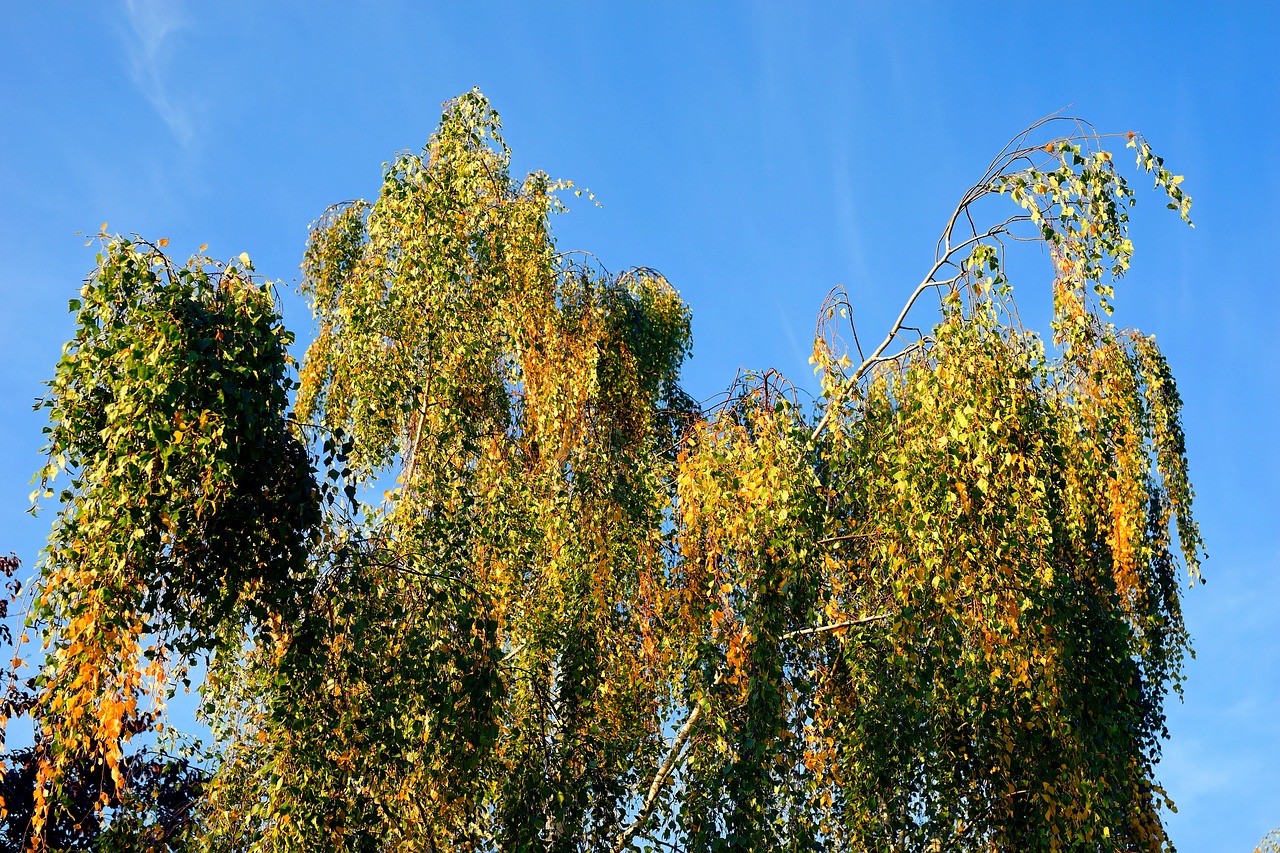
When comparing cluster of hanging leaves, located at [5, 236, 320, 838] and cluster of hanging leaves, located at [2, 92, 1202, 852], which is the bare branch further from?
cluster of hanging leaves, located at [5, 236, 320, 838]

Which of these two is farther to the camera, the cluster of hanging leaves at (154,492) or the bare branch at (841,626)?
the bare branch at (841,626)

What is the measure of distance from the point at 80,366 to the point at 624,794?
4.49 metres

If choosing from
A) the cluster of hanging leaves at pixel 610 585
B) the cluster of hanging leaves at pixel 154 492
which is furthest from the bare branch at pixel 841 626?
the cluster of hanging leaves at pixel 154 492

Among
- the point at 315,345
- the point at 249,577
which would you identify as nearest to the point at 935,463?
the point at 249,577

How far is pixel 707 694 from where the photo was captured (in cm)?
715

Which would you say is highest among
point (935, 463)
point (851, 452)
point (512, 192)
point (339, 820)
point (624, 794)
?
point (512, 192)

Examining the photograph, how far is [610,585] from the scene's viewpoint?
8.84m

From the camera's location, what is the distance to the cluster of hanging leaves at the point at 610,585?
20.5 ft

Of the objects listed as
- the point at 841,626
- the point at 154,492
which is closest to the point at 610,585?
the point at 841,626

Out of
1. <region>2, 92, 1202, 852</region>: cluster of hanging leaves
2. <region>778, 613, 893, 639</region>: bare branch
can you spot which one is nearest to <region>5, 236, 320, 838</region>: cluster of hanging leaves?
<region>2, 92, 1202, 852</region>: cluster of hanging leaves

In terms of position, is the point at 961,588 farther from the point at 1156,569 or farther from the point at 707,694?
the point at 1156,569

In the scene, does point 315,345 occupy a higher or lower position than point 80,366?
higher

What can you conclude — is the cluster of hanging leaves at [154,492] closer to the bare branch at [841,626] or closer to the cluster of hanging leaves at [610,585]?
the cluster of hanging leaves at [610,585]

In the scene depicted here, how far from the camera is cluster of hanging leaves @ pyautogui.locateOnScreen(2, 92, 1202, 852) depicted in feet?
20.5
